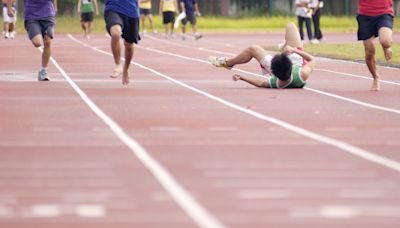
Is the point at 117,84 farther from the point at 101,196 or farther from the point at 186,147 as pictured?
the point at 101,196

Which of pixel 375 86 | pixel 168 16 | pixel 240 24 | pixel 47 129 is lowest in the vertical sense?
pixel 240 24

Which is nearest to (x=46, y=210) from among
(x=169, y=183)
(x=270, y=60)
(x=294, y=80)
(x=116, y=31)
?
(x=169, y=183)

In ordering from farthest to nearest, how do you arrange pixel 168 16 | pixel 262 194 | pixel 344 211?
pixel 168 16
pixel 262 194
pixel 344 211

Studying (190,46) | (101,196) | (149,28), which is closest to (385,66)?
(190,46)

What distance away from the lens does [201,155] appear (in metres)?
12.3

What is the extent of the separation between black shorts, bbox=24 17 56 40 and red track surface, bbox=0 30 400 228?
903 millimetres

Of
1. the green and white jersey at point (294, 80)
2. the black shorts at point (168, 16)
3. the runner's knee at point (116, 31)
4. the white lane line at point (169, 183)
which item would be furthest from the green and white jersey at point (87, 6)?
the white lane line at point (169, 183)

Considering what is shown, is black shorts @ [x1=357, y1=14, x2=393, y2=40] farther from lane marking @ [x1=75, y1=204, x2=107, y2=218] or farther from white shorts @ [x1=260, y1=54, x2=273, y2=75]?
lane marking @ [x1=75, y1=204, x2=107, y2=218]

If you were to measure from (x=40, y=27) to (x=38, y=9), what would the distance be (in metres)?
0.31

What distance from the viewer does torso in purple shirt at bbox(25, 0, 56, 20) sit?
24.0 meters

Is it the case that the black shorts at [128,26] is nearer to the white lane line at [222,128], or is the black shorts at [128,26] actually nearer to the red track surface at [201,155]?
the red track surface at [201,155]

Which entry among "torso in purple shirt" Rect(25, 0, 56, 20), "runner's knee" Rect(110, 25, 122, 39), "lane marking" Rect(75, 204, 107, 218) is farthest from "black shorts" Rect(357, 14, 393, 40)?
"lane marking" Rect(75, 204, 107, 218)

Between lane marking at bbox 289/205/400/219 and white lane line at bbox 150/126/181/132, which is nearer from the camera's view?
lane marking at bbox 289/205/400/219

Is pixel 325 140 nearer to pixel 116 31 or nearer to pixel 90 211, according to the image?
pixel 90 211
